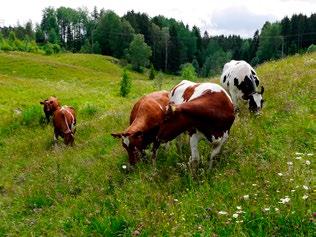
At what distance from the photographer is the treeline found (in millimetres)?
126125

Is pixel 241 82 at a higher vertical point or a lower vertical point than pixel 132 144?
higher

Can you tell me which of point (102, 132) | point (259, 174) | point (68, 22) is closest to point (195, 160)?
point (259, 174)

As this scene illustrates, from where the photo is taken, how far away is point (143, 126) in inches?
430

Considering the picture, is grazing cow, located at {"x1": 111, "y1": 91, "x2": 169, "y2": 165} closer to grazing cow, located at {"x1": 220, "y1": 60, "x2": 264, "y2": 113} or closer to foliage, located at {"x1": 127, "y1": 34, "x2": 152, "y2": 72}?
grazing cow, located at {"x1": 220, "y1": 60, "x2": 264, "y2": 113}

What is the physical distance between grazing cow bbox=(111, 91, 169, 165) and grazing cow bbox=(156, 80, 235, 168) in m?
1.04

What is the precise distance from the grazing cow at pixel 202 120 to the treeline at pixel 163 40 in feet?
295

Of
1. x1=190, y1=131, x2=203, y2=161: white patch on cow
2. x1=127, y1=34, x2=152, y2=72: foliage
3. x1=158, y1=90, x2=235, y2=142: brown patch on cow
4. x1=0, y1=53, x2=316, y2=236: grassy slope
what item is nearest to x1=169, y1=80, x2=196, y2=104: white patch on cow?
x1=0, y1=53, x2=316, y2=236: grassy slope

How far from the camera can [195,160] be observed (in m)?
9.54

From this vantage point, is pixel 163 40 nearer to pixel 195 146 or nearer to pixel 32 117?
pixel 32 117

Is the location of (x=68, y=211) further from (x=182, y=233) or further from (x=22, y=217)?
(x=182, y=233)

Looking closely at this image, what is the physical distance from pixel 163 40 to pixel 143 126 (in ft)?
452

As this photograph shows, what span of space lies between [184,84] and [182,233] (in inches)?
222

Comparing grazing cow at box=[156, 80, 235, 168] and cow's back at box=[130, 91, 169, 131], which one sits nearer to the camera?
grazing cow at box=[156, 80, 235, 168]

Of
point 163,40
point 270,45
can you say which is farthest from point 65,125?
point 163,40
